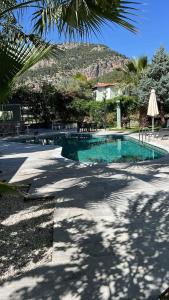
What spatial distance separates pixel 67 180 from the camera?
8641mm

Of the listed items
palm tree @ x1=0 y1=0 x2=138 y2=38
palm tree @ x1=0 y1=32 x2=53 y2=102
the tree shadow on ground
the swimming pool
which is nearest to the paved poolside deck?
the tree shadow on ground

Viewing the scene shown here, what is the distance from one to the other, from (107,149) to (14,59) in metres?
16.3

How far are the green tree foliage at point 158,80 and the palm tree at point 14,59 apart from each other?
21.1 metres

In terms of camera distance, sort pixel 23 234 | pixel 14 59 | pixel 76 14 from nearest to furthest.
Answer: pixel 14 59 < pixel 76 14 < pixel 23 234

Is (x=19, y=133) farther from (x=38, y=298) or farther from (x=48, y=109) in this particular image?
(x=38, y=298)

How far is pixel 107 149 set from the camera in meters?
19.3

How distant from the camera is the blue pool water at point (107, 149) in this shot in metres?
15.8

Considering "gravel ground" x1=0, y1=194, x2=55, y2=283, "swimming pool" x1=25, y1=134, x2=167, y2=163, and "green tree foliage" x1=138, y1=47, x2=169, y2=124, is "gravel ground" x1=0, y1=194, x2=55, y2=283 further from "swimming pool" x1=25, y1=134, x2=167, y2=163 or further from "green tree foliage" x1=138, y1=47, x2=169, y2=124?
"green tree foliage" x1=138, y1=47, x2=169, y2=124

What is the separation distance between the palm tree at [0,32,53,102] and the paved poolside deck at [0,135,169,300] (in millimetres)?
2029

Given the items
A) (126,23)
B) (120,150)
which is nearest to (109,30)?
(126,23)

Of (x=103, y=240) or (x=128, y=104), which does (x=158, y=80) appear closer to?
(x=128, y=104)

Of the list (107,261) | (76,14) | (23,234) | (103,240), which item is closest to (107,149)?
(23,234)

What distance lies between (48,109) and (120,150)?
11.5m

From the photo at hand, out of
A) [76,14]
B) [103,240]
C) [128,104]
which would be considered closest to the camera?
[76,14]
